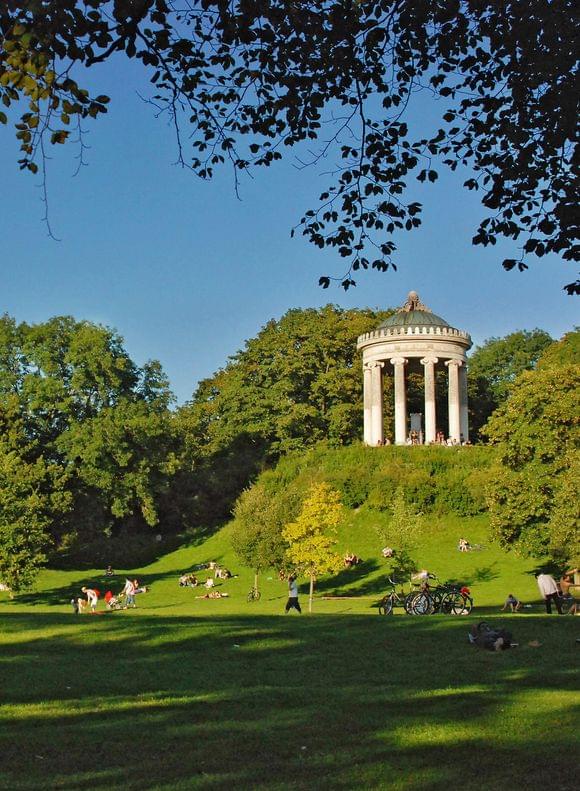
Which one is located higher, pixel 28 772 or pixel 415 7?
pixel 415 7

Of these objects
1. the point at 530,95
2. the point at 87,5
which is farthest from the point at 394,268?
the point at 87,5

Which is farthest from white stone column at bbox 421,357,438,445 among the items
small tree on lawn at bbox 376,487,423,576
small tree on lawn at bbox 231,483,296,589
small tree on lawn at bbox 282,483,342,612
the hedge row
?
small tree on lawn at bbox 376,487,423,576

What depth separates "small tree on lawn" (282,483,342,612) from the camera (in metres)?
38.9

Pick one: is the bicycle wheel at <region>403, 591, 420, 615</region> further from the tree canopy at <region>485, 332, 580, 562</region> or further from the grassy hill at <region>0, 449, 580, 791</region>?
the tree canopy at <region>485, 332, 580, 562</region>

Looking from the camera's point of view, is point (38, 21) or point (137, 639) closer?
point (38, 21)

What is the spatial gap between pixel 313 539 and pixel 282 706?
26.6 m

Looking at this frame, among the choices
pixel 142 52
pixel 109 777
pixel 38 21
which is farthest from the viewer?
pixel 142 52

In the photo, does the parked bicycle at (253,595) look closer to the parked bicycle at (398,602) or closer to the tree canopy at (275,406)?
the parked bicycle at (398,602)

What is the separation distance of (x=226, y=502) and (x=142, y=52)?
53045 mm

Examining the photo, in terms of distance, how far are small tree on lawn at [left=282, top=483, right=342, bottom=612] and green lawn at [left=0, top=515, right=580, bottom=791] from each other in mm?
16059

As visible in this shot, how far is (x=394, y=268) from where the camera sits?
12.0 meters

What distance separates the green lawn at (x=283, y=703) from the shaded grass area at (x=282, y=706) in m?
0.03

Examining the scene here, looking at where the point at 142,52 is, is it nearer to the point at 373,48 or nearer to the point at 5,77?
the point at 5,77

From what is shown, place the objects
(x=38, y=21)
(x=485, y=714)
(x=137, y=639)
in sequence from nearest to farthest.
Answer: (x=38, y=21)
(x=485, y=714)
(x=137, y=639)
